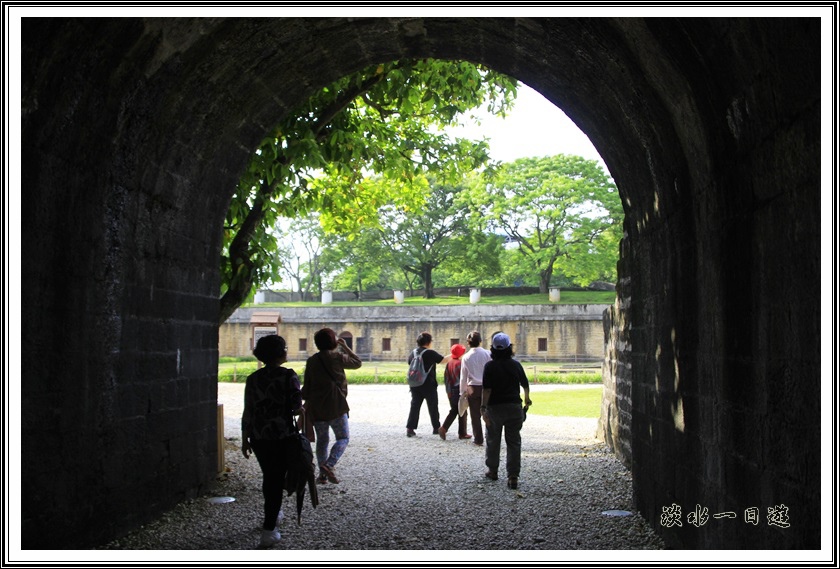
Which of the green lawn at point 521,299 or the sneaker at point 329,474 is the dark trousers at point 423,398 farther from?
the green lawn at point 521,299

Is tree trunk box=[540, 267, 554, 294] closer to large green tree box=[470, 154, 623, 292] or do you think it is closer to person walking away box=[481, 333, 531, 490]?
large green tree box=[470, 154, 623, 292]

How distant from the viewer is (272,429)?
5734 mm

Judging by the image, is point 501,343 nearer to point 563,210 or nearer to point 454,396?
point 454,396

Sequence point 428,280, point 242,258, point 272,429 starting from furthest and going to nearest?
point 428,280 < point 242,258 < point 272,429

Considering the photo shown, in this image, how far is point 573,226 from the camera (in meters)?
48.8

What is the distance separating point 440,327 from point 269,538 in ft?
133

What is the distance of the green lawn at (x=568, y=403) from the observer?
17156mm

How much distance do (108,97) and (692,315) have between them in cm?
394

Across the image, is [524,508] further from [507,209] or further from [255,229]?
[507,209]

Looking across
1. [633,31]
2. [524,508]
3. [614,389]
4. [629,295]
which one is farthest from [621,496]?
[633,31]

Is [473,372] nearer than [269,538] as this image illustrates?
No

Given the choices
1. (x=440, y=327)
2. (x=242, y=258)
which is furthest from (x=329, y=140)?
(x=440, y=327)

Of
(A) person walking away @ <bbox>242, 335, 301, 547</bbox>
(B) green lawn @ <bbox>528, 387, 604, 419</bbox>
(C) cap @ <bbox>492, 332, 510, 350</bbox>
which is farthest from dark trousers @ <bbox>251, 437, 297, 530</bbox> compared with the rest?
(B) green lawn @ <bbox>528, 387, 604, 419</bbox>

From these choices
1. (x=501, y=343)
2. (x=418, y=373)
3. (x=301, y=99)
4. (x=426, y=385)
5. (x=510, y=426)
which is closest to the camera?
(x=301, y=99)
